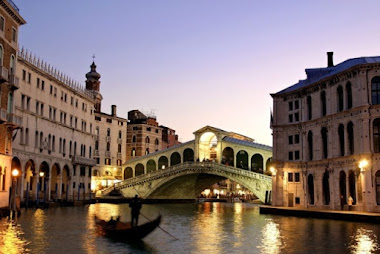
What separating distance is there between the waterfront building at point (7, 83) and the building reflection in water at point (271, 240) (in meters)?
17.3

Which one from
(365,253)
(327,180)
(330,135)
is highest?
A: (330,135)

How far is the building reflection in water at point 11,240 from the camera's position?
1670cm

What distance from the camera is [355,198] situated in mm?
36281

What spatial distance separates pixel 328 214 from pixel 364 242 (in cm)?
1394

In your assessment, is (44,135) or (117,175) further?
(117,175)

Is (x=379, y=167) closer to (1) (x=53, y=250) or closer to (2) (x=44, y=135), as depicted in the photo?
(1) (x=53, y=250)

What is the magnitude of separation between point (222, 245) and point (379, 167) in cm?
1870

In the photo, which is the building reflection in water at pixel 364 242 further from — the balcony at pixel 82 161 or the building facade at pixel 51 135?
the balcony at pixel 82 161

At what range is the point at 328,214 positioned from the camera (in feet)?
111

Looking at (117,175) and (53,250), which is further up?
(117,175)

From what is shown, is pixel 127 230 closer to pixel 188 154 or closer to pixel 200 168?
pixel 200 168

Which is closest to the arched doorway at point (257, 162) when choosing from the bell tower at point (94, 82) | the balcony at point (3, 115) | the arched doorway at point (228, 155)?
the arched doorway at point (228, 155)

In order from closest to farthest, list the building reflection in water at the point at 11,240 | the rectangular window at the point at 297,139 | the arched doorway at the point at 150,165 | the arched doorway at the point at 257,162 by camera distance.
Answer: the building reflection in water at the point at 11,240
the rectangular window at the point at 297,139
the arched doorway at the point at 257,162
the arched doorway at the point at 150,165

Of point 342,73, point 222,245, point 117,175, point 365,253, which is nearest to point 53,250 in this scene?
point 222,245
